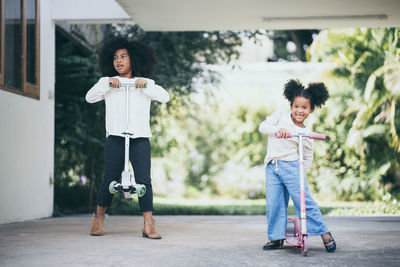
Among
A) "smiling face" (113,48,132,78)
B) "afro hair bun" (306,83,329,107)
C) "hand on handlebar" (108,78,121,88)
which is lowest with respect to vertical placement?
"afro hair bun" (306,83,329,107)

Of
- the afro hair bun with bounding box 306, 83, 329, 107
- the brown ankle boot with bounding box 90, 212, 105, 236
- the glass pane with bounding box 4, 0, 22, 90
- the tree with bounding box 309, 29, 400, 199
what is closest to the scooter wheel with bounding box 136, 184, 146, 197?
the brown ankle boot with bounding box 90, 212, 105, 236

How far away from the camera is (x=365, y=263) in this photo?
409 cm

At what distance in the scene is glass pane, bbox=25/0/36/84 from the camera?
7277 mm

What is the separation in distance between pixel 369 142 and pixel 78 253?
8148 mm

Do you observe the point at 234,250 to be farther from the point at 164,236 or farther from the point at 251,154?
the point at 251,154

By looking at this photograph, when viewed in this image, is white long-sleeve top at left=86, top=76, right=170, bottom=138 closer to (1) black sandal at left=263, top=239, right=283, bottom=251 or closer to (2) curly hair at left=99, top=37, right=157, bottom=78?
(2) curly hair at left=99, top=37, right=157, bottom=78

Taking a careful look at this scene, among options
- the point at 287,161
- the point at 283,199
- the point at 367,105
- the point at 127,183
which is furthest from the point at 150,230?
the point at 367,105

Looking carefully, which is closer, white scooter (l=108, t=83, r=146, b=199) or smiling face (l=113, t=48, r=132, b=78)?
white scooter (l=108, t=83, r=146, b=199)

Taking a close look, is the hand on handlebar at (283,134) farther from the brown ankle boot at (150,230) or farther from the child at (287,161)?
the brown ankle boot at (150,230)

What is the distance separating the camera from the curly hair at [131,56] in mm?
5645

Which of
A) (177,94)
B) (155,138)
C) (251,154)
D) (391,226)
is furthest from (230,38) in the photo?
(391,226)

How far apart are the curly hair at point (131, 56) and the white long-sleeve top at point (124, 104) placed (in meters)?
0.29

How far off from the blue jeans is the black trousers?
1135 millimetres

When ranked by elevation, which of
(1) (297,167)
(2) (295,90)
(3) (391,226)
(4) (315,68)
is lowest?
(3) (391,226)
